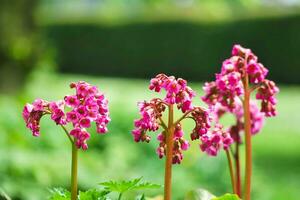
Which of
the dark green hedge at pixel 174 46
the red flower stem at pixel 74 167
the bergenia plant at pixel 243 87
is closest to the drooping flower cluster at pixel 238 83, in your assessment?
the bergenia plant at pixel 243 87

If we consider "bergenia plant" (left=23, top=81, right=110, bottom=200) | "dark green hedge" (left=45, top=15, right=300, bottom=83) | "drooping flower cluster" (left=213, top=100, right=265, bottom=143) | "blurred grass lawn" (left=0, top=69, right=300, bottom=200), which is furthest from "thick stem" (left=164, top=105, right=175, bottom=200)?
"dark green hedge" (left=45, top=15, right=300, bottom=83)

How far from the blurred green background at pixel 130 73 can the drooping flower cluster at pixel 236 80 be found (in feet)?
7.43

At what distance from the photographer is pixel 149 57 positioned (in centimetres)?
2556

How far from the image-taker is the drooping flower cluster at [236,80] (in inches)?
59.1

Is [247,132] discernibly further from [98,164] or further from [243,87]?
[98,164]

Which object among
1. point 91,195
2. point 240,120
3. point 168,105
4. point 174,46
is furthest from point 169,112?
point 174,46

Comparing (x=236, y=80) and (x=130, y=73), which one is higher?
(x=130, y=73)

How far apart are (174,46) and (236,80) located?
23.6 metres

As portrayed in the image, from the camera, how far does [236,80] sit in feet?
4.88

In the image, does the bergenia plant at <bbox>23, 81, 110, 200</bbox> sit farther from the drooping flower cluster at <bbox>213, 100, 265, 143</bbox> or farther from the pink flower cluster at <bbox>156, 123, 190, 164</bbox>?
the drooping flower cluster at <bbox>213, 100, 265, 143</bbox>

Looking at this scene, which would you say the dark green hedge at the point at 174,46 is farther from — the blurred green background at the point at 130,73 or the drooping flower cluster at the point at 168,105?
the drooping flower cluster at the point at 168,105

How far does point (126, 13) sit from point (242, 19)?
19.7 feet

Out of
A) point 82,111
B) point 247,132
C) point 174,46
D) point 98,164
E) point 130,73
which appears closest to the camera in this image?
point 82,111

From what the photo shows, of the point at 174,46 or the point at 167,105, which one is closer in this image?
the point at 167,105
